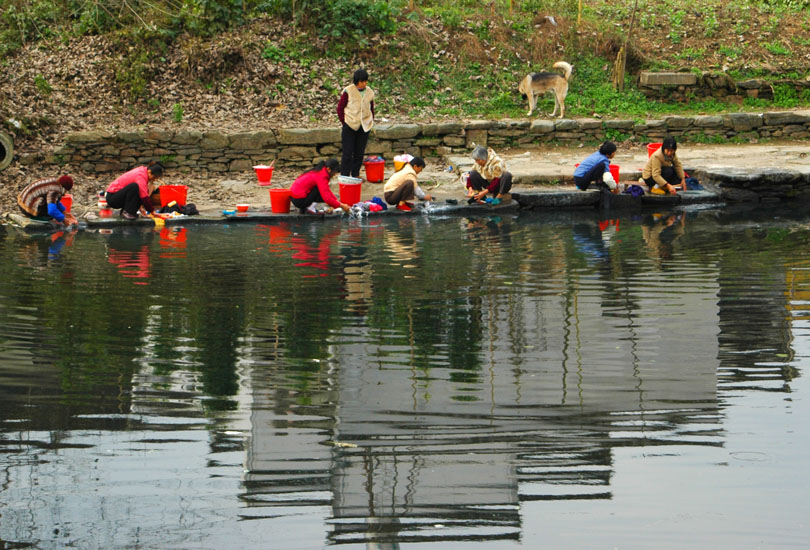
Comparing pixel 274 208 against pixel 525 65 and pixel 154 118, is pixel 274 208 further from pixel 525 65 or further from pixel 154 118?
pixel 525 65

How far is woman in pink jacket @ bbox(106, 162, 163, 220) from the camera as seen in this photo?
485 inches

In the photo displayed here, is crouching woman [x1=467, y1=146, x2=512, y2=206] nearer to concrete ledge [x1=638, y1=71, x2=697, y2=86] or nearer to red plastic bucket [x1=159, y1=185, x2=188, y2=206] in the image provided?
red plastic bucket [x1=159, y1=185, x2=188, y2=206]

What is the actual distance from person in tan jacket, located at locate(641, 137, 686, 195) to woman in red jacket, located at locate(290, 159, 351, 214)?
4.27 metres

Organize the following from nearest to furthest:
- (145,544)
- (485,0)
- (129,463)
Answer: (145,544)
(129,463)
(485,0)

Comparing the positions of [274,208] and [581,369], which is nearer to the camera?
[581,369]

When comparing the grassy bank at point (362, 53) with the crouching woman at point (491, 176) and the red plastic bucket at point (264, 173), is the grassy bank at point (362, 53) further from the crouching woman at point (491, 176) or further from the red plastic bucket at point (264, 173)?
the crouching woman at point (491, 176)

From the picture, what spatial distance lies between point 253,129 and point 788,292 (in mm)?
9107

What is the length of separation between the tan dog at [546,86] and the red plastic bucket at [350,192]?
16.0 ft

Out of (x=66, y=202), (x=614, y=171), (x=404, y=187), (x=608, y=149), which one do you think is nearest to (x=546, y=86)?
(x=614, y=171)

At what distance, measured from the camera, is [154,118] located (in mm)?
15562

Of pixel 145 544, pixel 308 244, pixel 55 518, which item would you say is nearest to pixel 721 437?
pixel 145 544

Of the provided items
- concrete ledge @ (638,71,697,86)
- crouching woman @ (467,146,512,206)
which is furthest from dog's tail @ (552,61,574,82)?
crouching woman @ (467,146,512,206)

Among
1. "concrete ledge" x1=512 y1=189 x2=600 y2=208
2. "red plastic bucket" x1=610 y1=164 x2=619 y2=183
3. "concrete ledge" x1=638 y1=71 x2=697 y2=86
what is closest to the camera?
"concrete ledge" x1=512 y1=189 x2=600 y2=208

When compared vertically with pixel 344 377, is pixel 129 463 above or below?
below
